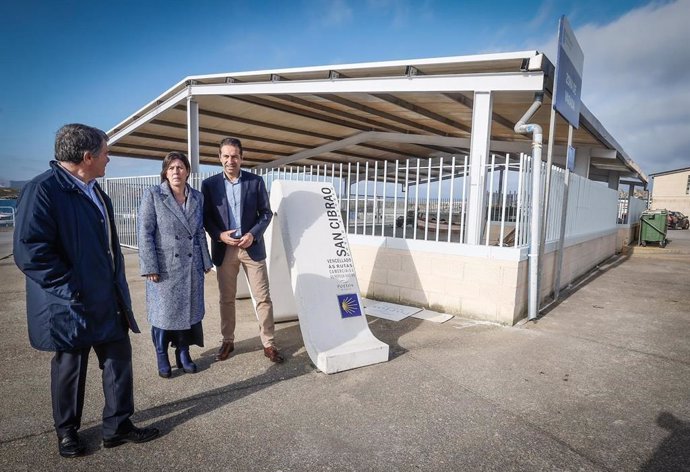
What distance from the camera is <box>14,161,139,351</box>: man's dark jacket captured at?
6.45ft

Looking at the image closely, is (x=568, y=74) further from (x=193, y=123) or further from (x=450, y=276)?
(x=193, y=123)

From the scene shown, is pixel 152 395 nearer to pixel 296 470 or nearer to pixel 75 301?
pixel 75 301

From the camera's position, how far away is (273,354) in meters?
3.56

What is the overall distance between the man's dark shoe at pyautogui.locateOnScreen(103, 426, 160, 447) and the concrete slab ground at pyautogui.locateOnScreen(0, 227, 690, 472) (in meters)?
0.05

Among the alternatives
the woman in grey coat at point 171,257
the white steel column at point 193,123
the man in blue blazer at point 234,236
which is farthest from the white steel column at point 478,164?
the white steel column at point 193,123

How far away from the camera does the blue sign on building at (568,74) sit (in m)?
4.64

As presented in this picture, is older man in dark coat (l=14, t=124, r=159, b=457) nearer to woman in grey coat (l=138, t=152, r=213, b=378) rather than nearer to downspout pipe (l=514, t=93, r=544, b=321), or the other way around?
woman in grey coat (l=138, t=152, r=213, b=378)

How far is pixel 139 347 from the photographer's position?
3.90 meters

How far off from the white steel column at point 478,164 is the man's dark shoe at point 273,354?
286 centimetres

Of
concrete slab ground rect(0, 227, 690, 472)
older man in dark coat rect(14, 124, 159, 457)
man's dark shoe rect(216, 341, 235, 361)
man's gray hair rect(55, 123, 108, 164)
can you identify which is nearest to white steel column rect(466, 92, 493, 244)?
concrete slab ground rect(0, 227, 690, 472)

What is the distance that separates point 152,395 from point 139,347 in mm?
1167

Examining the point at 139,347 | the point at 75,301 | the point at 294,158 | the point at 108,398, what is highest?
the point at 294,158

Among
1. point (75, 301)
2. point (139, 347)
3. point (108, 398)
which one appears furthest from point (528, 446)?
point (139, 347)

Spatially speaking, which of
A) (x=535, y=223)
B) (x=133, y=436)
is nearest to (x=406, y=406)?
(x=133, y=436)
